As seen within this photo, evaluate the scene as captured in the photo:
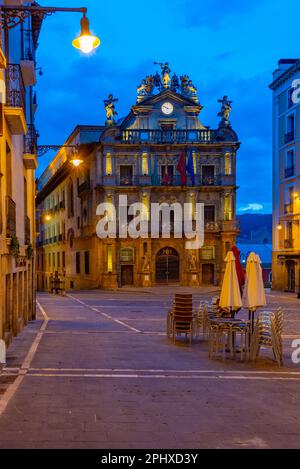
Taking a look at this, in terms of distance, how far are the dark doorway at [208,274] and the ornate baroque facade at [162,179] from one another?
0.27 feet

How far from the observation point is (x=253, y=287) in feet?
38.8

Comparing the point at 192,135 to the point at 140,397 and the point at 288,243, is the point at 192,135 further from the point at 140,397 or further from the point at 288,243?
the point at 140,397

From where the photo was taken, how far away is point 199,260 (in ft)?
138

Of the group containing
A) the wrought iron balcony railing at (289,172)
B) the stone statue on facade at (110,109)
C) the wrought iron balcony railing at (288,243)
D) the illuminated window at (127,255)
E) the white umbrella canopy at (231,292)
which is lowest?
the white umbrella canopy at (231,292)

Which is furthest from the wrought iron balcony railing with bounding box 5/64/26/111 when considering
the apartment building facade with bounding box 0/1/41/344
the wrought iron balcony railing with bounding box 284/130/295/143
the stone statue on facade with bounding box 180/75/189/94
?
the stone statue on facade with bounding box 180/75/189/94

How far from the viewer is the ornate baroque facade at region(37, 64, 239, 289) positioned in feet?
137

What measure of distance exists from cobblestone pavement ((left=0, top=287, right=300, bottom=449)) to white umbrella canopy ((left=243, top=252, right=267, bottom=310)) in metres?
1.23

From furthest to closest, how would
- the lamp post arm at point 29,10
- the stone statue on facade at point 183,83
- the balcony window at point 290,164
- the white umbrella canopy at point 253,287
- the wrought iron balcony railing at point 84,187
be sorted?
1. the wrought iron balcony railing at point 84,187
2. the stone statue on facade at point 183,83
3. the balcony window at point 290,164
4. the white umbrella canopy at point 253,287
5. the lamp post arm at point 29,10

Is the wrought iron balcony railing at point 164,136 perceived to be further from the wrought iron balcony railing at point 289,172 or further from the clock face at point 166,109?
the wrought iron balcony railing at point 289,172

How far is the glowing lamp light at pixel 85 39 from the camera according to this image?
7.07 m

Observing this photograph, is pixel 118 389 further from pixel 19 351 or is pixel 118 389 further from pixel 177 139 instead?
pixel 177 139

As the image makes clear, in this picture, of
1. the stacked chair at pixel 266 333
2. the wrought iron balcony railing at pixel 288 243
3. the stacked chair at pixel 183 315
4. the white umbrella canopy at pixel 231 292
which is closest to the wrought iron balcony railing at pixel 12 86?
the stacked chair at pixel 183 315

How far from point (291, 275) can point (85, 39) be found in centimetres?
3707
